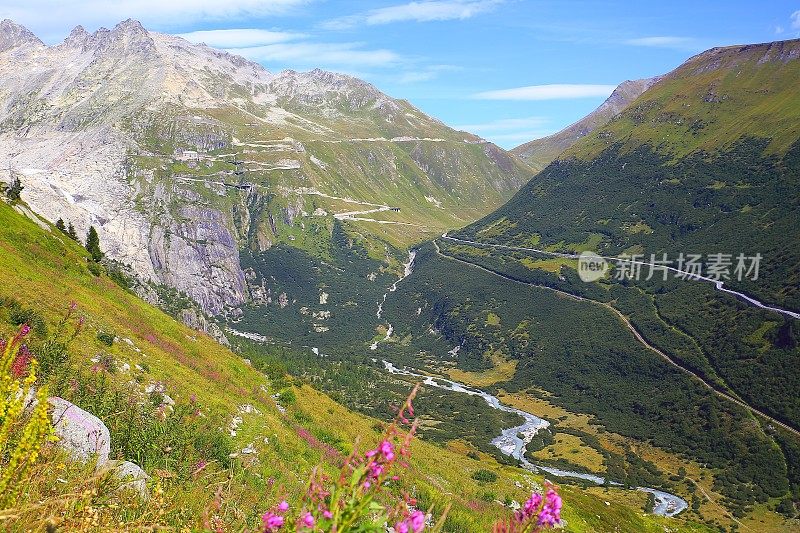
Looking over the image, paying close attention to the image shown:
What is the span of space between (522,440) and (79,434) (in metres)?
108

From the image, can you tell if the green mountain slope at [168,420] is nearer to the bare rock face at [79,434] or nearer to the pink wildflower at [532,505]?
the bare rock face at [79,434]

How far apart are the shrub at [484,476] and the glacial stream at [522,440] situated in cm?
3200

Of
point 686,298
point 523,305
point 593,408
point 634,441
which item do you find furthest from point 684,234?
point 634,441

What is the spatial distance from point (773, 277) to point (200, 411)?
159m

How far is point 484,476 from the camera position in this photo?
3569 centimetres

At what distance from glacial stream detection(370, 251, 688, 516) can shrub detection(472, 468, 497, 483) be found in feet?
105

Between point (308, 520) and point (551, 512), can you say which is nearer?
point (308, 520)

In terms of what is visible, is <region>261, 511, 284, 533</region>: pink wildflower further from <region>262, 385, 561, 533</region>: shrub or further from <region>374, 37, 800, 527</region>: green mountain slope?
<region>374, 37, 800, 527</region>: green mountain slope

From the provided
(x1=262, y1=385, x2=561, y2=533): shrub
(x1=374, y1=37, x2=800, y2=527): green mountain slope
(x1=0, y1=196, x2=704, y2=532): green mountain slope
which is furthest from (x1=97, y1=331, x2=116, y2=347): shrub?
(x1=374, y1=37, x2=800, y2=527): green mountain slope

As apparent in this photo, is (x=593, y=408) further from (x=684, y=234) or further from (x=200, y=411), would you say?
(x=200, y=411)

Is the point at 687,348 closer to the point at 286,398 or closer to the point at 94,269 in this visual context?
the point at 286,398

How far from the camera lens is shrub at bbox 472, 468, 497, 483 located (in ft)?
115

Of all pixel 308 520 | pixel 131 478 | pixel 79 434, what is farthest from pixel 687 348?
pixel 308 520

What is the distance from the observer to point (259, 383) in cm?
3531
